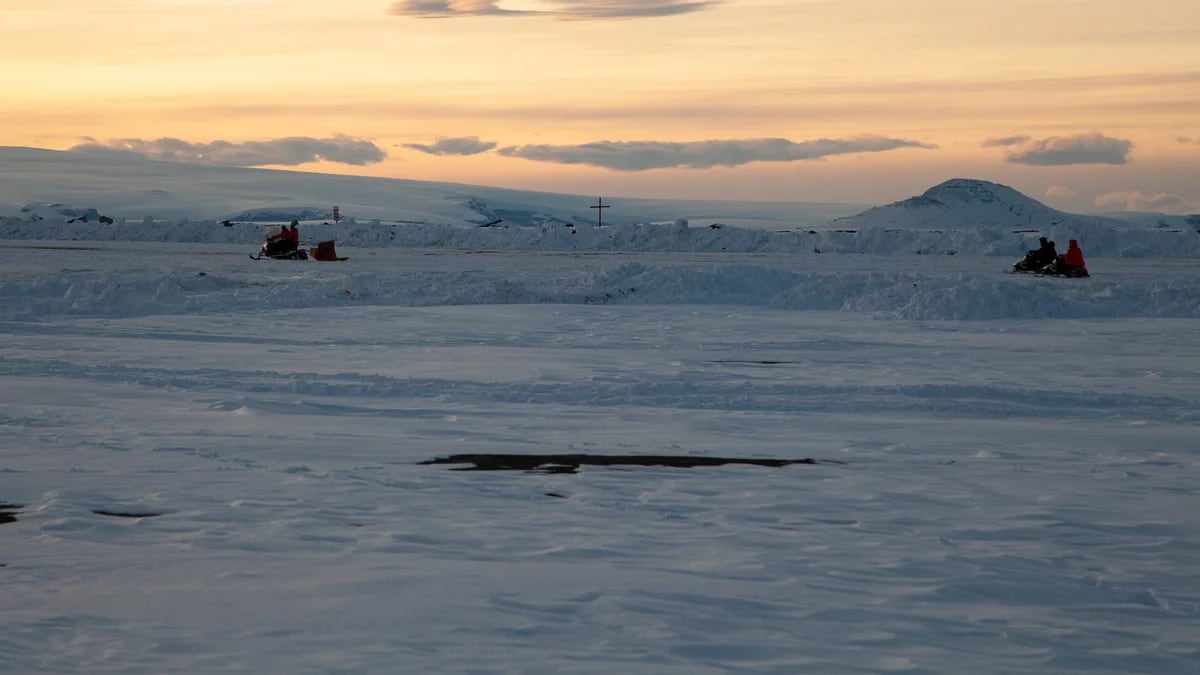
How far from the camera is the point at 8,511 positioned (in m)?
7.33

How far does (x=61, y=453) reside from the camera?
900 centimetres

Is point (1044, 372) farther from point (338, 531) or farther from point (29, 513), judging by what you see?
point (29, 513)

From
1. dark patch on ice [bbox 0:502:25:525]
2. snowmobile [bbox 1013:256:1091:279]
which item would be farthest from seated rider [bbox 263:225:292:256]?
dark patch on ice [bbox 0:502:25:525]

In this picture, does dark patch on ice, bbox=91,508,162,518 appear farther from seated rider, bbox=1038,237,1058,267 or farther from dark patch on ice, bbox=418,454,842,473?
seated rider, bbox=1038,237,1058,267

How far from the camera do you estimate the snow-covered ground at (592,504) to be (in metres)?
5.26

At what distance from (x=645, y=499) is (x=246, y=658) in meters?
3.33

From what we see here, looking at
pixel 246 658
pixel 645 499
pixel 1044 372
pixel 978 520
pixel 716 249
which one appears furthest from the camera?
pixel 716 249

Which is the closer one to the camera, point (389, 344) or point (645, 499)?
point (645, 499)

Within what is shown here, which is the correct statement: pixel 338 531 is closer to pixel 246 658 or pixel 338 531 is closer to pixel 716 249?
pixel 246 658

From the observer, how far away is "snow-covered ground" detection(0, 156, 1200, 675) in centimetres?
526

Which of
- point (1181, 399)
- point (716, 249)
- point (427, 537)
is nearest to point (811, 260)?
point (716, 249)

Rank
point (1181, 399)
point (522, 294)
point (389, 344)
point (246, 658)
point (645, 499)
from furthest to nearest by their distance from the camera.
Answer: point (522, 294) < point (389, 344) < point (1181, 399) < point (645, 499) < point (246, 658)

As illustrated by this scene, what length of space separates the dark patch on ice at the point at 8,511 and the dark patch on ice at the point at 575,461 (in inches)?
98.2

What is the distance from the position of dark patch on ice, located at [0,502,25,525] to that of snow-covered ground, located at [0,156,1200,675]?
3 centimetres
